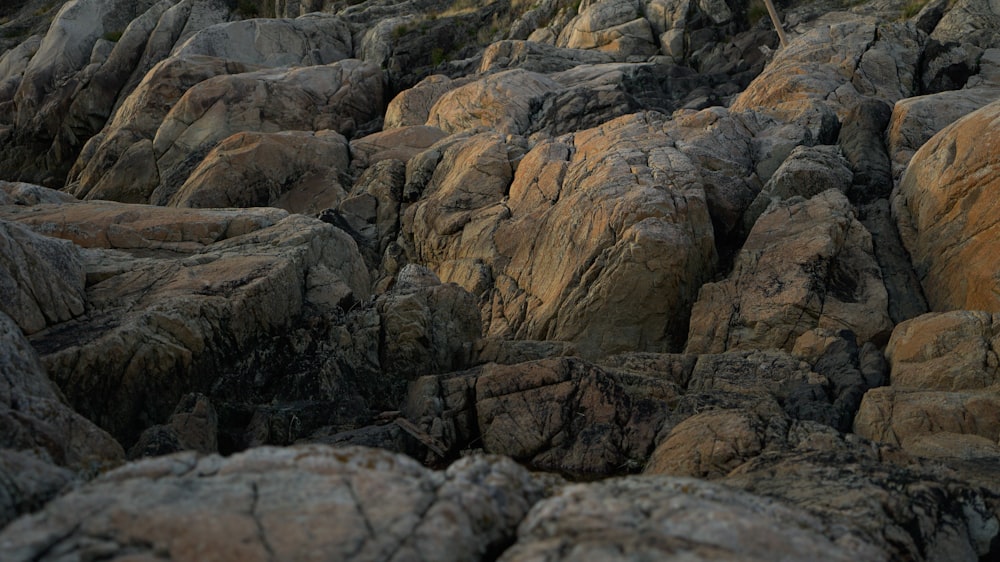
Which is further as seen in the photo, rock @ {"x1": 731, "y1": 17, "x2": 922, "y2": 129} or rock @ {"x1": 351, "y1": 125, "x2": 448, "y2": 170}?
rock @ {"x1": 351, "y1": 125, "x2": 448, "y2": 170}

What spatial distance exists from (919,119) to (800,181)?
14.9ft

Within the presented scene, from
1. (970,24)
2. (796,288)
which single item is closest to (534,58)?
(970,24)

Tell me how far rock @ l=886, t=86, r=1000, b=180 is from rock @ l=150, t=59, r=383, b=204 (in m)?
20.6

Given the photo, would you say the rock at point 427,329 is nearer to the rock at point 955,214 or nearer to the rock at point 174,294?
the rock at point 174,294

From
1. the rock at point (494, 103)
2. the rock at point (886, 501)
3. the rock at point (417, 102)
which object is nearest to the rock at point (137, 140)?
the rock at point (417, 102)

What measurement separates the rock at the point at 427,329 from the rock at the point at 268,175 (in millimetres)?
10280

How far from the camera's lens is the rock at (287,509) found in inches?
239

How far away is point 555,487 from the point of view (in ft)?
26.3

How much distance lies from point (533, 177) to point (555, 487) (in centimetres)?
1639

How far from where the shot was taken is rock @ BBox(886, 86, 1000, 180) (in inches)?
898

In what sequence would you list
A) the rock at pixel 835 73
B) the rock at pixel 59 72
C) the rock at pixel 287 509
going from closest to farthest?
the rock at pixel 287 509, the rock at pixel 835 73, the rock at pixel 59 72

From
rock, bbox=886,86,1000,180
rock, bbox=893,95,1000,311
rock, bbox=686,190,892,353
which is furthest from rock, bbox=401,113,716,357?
rock, bbox=886,86,1000,180

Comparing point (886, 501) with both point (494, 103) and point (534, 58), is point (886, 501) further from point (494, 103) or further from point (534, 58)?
point (534, 58)

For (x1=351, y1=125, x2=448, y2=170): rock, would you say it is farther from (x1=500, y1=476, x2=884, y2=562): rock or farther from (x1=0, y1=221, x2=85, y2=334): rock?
(x1=500, y1=476, x2=884, y2=562): rock
